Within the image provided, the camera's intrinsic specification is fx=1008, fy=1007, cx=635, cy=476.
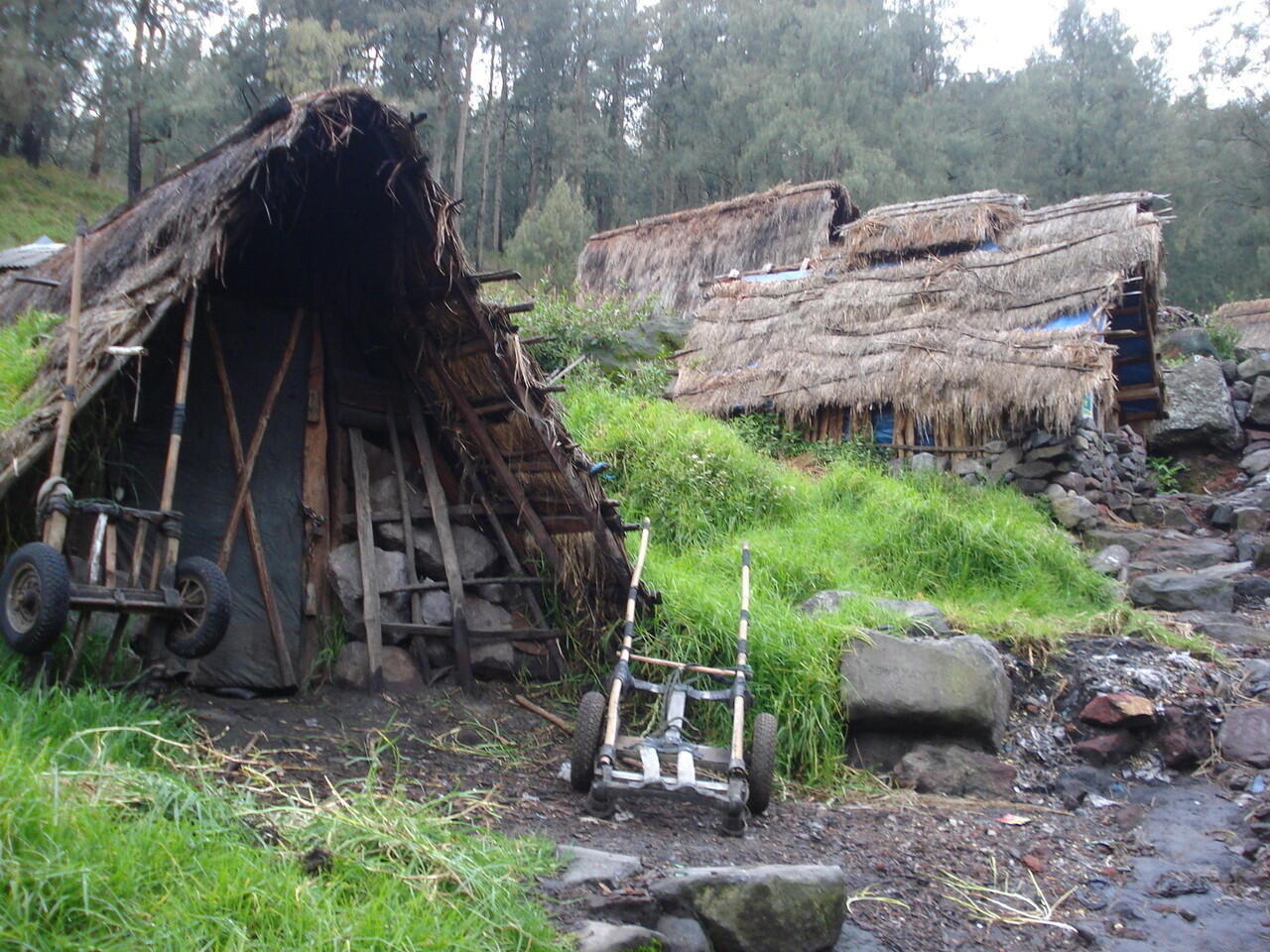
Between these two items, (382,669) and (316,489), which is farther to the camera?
(316,489)

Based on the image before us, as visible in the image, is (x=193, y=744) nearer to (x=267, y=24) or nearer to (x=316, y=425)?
(x=316, y=425)

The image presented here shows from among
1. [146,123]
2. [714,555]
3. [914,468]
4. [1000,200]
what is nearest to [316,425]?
[714,555]

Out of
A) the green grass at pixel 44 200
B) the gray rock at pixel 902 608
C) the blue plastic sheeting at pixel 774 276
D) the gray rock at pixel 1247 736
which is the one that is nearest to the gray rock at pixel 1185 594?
the gray rock at pixel 1247 736

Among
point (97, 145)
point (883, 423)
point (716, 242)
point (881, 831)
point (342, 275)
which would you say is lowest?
point (881, 831)

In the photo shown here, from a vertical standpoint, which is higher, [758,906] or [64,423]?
[64,423]

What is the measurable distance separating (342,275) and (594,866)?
3.96 m

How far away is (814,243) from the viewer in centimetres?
1784

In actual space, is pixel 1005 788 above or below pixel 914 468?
below

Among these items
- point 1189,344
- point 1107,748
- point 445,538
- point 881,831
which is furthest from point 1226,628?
point 1189,344

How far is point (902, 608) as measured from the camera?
621 centimetres

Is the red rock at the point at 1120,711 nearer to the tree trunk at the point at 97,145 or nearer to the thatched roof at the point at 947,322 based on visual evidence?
the thatched roof at the point at 947,322

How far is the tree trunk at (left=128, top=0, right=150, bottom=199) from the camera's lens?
65.1 ft

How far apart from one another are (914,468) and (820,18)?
22.0 metres

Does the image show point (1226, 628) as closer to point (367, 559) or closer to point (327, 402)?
point (367, 559)
